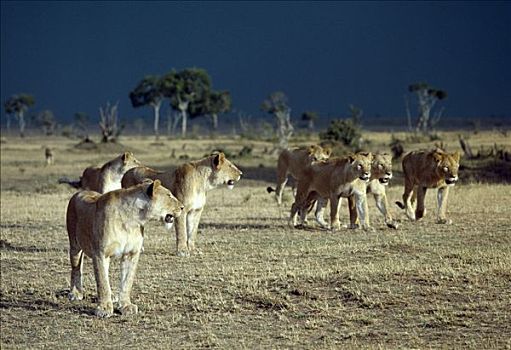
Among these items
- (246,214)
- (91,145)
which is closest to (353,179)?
(246,214)

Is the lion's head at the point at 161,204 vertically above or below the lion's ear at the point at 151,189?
below

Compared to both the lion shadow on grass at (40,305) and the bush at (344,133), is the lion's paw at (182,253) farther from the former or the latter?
the bush at (344,133)

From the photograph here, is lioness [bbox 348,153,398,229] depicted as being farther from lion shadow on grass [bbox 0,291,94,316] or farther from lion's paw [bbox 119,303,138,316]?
lion's paw [bbox 119,303,138,316]

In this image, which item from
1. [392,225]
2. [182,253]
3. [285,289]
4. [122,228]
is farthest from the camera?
[392,225]

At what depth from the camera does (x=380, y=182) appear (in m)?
18.5

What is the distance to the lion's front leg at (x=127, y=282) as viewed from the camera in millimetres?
11844

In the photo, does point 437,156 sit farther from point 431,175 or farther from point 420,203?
point 420,203

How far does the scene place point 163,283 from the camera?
13.6 m

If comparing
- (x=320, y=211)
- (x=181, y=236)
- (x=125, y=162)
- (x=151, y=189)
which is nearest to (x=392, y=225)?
(x=320, y=211)

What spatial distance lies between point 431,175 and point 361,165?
2062 millimetres

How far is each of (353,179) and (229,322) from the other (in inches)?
288

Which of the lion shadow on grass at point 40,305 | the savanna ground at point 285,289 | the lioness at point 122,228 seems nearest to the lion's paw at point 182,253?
the savanna ground at point 285,289

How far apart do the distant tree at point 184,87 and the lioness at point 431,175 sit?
84.0 meters

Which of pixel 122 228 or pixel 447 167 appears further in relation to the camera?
pixel 447 167
